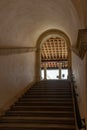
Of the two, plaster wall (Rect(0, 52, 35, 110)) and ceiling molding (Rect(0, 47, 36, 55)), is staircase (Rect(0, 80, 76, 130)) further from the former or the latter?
ceiling molding (Rect(0, 47, 36, 55))

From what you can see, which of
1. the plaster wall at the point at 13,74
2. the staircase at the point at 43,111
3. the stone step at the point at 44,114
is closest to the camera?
the staircase at the point at 43,111

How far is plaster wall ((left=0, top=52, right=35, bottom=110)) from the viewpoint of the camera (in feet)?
24.8

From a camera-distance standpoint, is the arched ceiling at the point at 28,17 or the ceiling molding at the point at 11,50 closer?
the arched ceiling at the point at 28,17

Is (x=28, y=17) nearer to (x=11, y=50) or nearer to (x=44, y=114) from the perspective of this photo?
(x=11, y=50)

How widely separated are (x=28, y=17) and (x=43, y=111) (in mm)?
3661

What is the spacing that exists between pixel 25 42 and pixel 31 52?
4.10 feet

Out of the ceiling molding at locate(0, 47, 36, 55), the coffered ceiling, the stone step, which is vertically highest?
the coffered ceiling

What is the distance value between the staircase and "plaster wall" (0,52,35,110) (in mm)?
376

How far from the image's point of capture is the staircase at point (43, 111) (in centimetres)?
577

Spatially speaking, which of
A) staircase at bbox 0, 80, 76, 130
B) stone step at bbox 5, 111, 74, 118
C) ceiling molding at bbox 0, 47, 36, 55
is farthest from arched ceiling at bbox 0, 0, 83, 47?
stone step at bbox 5, 111, 74, 118

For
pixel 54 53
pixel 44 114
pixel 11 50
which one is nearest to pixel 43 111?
pixel 44 114

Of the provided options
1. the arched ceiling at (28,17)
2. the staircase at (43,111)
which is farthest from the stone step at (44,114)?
the arched ceiling at (28,17)

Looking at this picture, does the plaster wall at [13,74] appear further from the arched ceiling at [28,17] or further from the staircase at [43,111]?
the arched ceiling at [28,17]

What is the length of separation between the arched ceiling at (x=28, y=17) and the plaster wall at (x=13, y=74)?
21.0 inches
